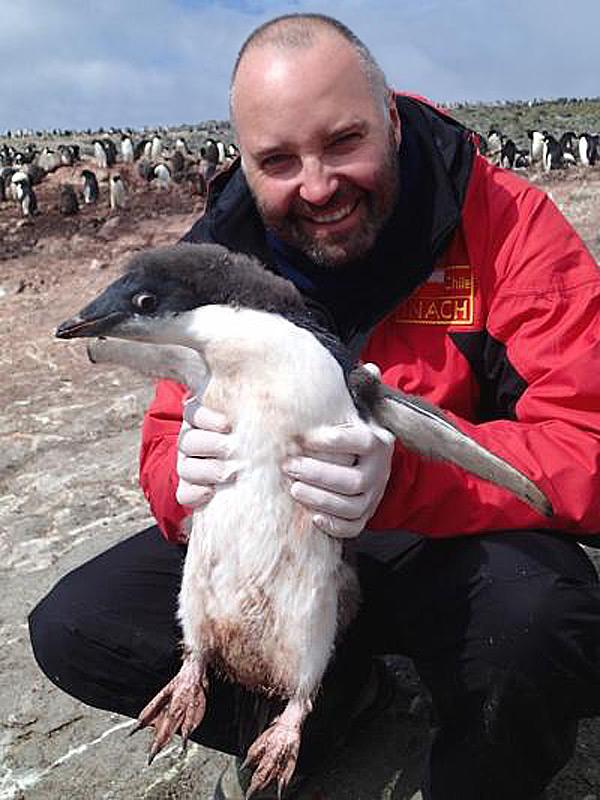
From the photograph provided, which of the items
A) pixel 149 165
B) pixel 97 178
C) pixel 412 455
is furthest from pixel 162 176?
pixel 412 455

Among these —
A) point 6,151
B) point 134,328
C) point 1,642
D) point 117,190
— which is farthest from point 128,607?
point 6,151

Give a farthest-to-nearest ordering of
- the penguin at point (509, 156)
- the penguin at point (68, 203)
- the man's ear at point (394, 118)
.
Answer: the penguin at point (509, 156) < the penguin at point (68, 203) < the man's ear at point (394, 118)

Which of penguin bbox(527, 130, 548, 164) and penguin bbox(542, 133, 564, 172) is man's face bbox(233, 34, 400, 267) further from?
penguin bbox(527, 130, 548, 164)

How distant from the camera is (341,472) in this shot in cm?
160

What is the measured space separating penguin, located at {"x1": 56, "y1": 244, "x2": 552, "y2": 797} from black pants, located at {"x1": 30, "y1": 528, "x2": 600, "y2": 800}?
166 millimetres

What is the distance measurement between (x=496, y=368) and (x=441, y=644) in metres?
0.61

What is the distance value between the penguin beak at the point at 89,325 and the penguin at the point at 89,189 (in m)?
9.63

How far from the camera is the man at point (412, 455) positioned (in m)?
1.66

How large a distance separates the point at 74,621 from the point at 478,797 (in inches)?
34.6

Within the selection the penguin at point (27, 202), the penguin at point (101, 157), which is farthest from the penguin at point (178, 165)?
the penguin at point (27, 202)

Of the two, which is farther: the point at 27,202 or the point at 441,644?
the point at 27,202

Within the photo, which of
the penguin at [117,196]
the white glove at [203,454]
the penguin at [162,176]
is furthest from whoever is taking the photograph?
the penguin at [162,176]

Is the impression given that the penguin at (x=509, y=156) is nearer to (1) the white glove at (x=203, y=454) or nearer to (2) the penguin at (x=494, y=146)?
(2) the penguin at (x=494, y=146)

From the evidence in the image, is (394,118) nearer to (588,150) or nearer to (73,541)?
(73,541)
